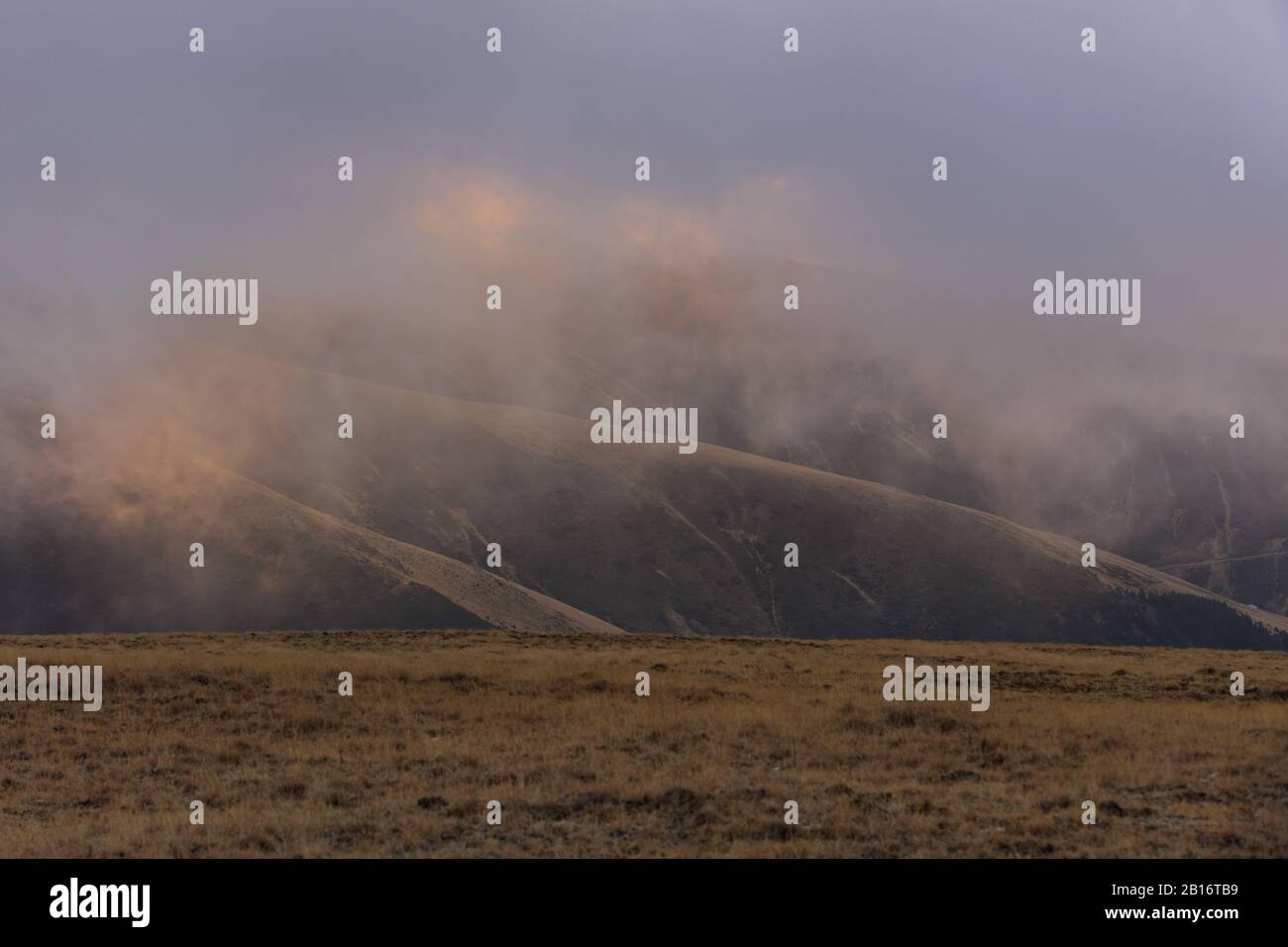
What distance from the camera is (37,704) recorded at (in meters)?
30.7

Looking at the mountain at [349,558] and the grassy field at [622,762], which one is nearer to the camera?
the grassy field at [622,762]

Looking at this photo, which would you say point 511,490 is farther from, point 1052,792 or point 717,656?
point 1052,792

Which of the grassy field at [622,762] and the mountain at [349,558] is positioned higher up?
the mountain at [349,558]

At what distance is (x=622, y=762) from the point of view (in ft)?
79.4

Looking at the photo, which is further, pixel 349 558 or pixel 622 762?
pixel 349 558

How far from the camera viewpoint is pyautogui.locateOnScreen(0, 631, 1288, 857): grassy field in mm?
18797

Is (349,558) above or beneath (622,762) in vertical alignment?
above

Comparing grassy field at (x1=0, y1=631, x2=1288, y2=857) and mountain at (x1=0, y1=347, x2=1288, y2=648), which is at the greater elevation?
mountain at (x1=0, y1=347, x2=1288, y2=648)

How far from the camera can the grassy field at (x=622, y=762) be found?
18797 millimetres
